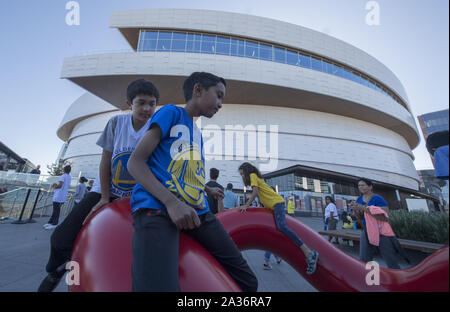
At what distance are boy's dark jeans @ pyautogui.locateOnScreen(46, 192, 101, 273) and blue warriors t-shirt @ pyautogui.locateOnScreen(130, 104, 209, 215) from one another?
923mm

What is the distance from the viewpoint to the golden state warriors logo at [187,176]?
0.91 m

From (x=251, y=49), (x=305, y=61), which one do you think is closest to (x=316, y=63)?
(x=305, y=61)

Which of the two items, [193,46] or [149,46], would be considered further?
[149,46]

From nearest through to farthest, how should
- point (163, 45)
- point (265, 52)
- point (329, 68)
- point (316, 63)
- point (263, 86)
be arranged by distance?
point (263, 86) → point (163, 45) → point (265, 52) → point (316, 63) → point (329, 68)

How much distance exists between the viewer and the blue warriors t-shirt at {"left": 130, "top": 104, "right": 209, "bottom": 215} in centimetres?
88

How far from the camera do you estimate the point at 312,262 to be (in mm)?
1342

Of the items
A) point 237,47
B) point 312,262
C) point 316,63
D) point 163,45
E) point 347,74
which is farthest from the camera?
point 347,74

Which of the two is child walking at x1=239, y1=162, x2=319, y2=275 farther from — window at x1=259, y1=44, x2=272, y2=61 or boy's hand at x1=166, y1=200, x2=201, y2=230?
window at x1=259, y1=44, x2=272, y2=61

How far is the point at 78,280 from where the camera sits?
0.81m

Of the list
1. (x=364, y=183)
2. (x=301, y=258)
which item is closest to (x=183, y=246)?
(x=301, y=258)

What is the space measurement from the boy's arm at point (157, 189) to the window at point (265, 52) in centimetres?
2233

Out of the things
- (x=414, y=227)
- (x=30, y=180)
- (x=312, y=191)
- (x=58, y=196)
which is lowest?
(x=414, y=227)

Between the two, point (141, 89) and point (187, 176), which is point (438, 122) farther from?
point (141, 89)

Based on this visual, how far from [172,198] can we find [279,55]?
23.5m
